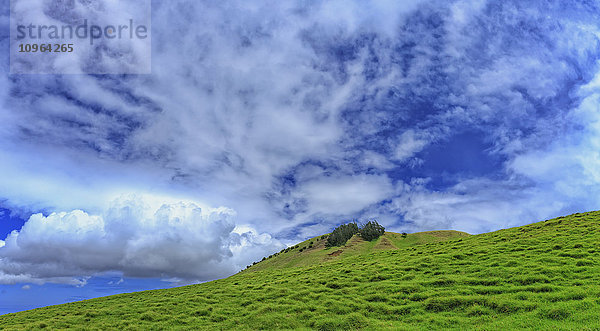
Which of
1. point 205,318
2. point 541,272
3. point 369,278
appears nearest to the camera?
point 541,272

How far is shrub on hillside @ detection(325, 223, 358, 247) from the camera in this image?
75.4 metres

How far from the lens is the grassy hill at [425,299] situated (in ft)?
59.7

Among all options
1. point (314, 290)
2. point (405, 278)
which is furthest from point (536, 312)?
point (314, 290)

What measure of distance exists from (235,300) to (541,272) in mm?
27107

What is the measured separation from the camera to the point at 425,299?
22828 mm

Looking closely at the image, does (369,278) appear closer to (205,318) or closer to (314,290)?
(314,290)

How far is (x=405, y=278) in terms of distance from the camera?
2931 centimetres

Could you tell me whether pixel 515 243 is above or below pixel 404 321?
above

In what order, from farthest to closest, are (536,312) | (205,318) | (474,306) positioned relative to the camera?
1. (205,318)
2. (474,306)
3. (536,312)

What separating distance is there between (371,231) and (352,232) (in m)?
7.20

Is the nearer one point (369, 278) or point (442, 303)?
point (442, 303)

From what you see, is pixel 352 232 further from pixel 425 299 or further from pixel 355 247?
pixel 425 299

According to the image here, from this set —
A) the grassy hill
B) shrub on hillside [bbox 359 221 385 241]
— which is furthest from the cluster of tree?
the grassy hill

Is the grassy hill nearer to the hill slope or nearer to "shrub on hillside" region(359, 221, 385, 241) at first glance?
the hill slope
